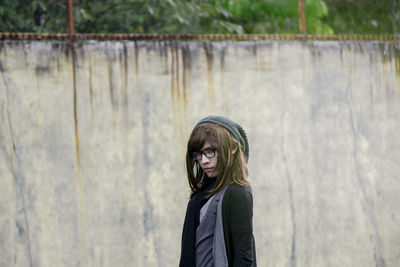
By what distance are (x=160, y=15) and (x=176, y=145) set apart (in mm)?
2258

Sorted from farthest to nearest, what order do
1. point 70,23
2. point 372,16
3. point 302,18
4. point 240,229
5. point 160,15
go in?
point 160,15 < point 372,16 < point 302,18 < point 70,23 < point 240,229

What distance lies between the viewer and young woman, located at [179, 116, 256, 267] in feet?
7.79

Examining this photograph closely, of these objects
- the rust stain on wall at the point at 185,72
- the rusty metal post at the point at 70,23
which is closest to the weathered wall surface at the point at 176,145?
the rust stain on wall at the point at 185,72

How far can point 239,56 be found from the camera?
4281 mm

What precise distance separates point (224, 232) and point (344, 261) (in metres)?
2.46

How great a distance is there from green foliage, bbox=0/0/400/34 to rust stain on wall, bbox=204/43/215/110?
1505mm

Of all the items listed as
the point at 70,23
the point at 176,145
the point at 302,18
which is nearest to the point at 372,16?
the point at 302,18

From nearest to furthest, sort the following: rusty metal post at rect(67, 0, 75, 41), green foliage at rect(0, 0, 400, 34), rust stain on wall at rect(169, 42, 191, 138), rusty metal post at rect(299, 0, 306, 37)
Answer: rusty metal post at rect(67, 0, 75, 41), rust stain on wall at rect(169, 42, 191, 138), rusty metal post at rect(299, 0, 306, 37), green foliage at rect(0, 0, 400, 34)

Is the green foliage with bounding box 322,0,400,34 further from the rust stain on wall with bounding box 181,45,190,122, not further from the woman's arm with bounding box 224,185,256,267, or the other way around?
the woman's arm with bounding box 224,185,256,267

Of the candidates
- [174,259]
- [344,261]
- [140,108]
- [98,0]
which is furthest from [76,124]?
[98,0]

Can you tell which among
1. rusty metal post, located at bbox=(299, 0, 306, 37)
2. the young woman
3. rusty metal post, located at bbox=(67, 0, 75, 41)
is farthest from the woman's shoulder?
rusty metal post, located at bbox=(299, 0, 306, 37)

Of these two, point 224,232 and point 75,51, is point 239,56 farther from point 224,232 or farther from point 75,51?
point 224,232

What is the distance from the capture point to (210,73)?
4207 millimetres

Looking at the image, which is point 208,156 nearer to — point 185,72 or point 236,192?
point 236,192
